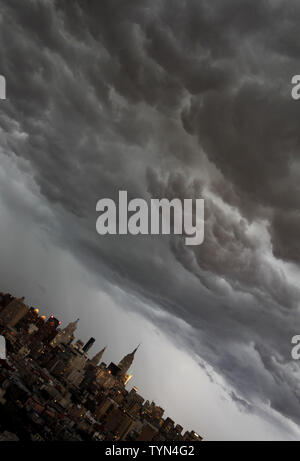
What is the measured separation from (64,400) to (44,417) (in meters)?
51.5

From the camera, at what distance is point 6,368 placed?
442 feet

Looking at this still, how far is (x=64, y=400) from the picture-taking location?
181 metres

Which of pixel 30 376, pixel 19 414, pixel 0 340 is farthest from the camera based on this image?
pixel 30 376
